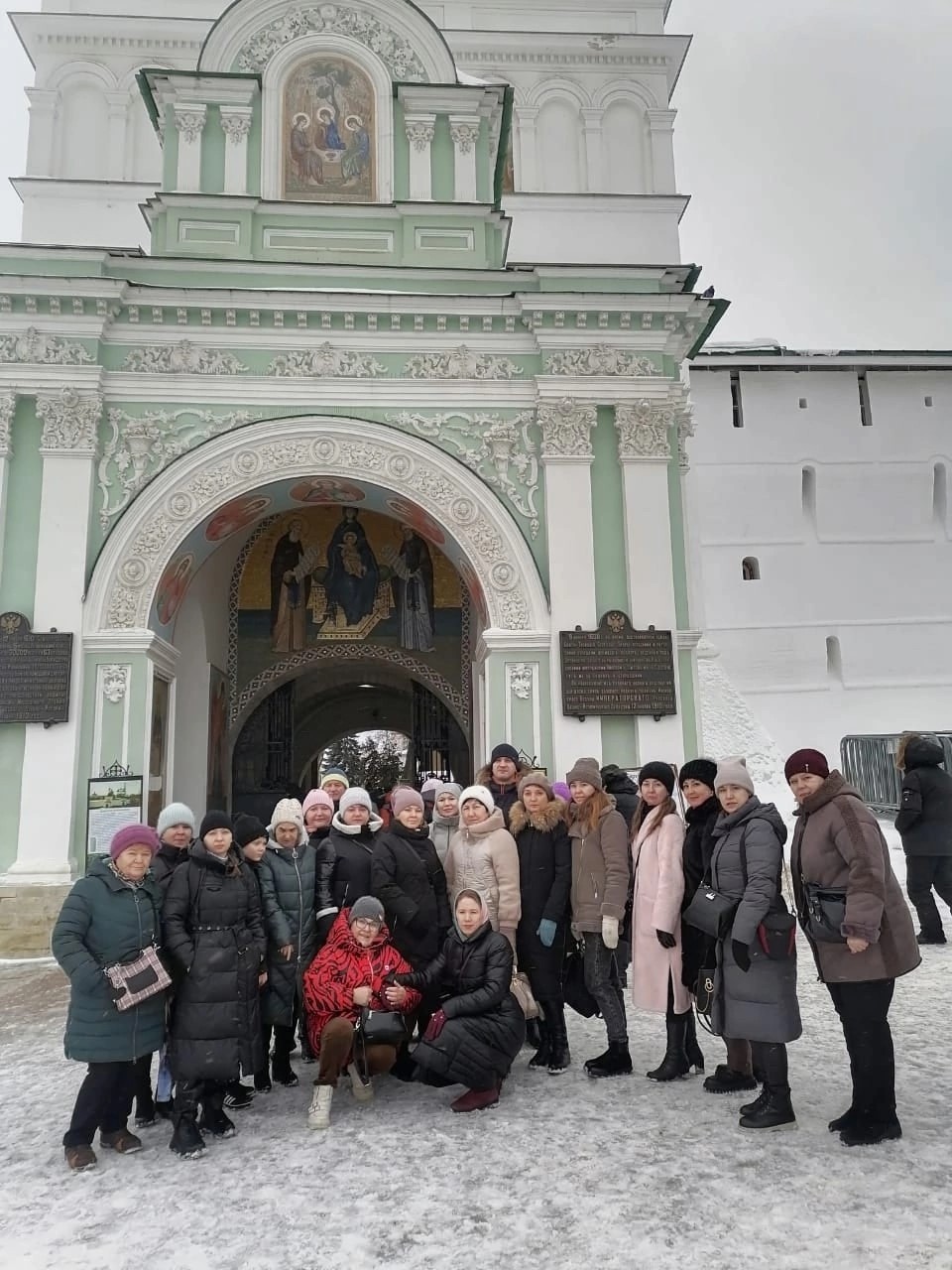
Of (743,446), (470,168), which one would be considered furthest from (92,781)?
(743,446)

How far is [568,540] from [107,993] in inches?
271

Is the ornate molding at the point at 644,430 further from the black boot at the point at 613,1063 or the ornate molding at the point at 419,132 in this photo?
the black boot at the point at 613,1063

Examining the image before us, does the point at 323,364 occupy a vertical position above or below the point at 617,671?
above

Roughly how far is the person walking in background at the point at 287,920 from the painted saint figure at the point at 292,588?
7.62 metres

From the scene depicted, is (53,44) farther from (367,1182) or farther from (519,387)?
(367,1182)

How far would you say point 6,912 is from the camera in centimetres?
807

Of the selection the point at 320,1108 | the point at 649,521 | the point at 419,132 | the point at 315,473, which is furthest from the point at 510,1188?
the point at 419,132

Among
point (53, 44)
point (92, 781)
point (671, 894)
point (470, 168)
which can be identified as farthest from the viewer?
point (53, 44)

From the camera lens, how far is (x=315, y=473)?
9.59 metres

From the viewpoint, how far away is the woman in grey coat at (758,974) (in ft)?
12.0

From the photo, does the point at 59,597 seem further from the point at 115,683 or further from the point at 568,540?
the point at 568,540

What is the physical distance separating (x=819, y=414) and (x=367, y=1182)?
2291cm

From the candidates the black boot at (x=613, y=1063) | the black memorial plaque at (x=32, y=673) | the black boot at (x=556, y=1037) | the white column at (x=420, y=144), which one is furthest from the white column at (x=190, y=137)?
the black boot at (x=613, y=1063)

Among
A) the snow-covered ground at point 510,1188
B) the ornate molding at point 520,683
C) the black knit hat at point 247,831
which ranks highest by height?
the ornate molding at point 520,683
